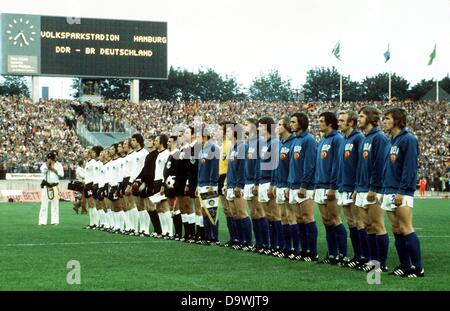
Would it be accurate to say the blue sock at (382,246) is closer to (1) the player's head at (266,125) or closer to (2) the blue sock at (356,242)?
(2) the blue sock at (356,242)

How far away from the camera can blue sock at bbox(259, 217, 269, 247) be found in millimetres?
15258

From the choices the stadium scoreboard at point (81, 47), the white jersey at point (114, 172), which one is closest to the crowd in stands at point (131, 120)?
the stadium scoreboard at point (81, 47)

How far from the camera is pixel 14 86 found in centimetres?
11738

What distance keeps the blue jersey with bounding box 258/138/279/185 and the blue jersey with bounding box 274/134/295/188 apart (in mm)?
244

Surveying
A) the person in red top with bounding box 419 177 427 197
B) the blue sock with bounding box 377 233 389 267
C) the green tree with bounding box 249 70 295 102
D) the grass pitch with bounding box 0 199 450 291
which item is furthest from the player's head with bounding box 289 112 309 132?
the green tree with bounding box 249 70 295 102

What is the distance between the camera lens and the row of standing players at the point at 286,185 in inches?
454

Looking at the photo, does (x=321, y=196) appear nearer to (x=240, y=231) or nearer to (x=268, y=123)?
(x=268, y=123)

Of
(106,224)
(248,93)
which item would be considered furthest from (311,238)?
(248,93)

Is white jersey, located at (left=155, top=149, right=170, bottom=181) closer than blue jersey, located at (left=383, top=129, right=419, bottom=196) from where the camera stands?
No

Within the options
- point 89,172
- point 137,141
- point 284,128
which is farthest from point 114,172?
point 284,128

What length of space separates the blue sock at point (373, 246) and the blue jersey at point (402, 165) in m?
0.87

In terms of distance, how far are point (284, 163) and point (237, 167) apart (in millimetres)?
1781

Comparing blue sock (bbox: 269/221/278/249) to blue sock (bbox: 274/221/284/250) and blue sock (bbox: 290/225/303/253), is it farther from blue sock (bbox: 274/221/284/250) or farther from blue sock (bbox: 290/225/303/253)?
blue sock (bbox: 290/225/303/253)
